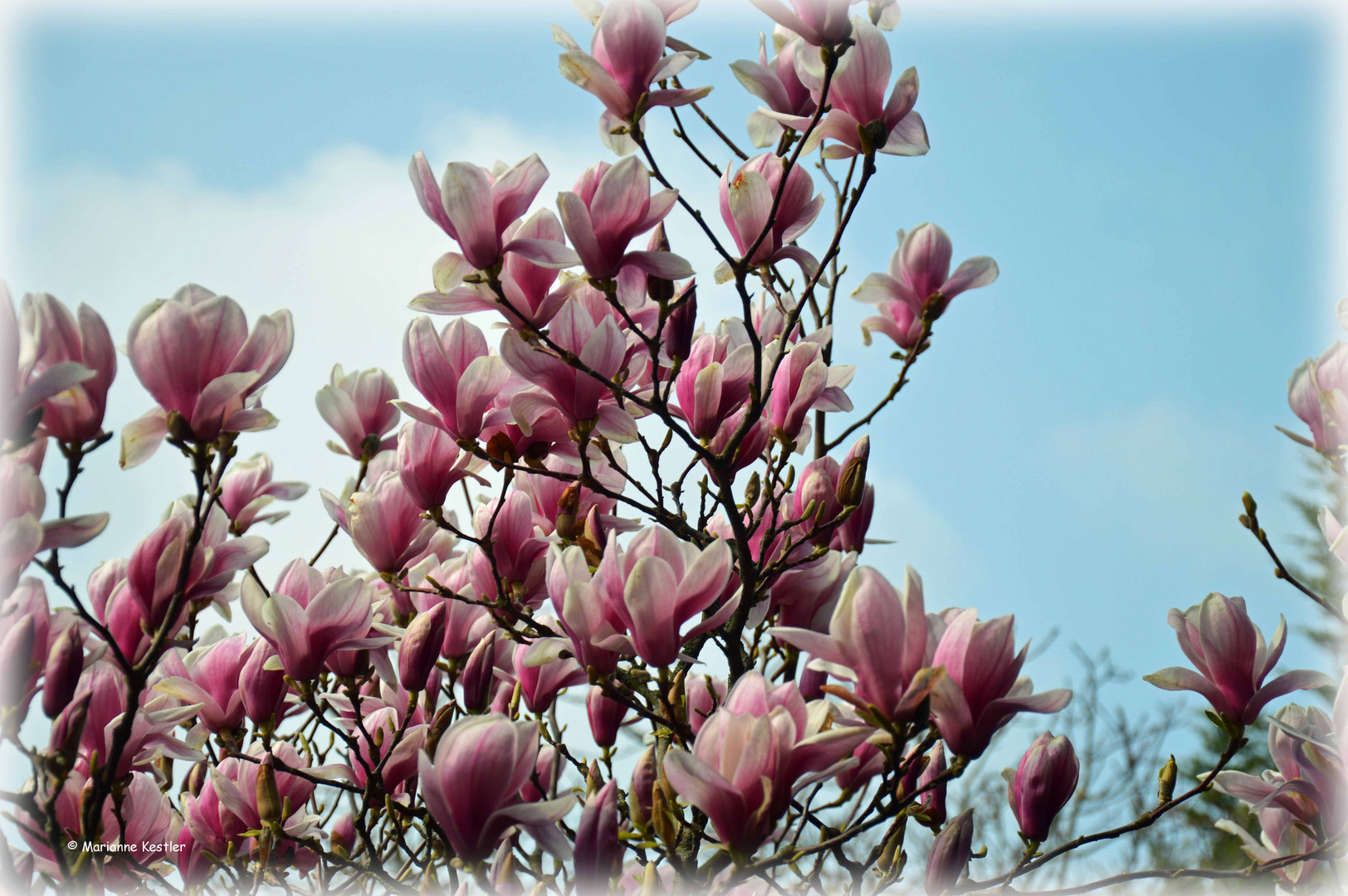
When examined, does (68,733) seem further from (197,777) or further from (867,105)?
(867,105)

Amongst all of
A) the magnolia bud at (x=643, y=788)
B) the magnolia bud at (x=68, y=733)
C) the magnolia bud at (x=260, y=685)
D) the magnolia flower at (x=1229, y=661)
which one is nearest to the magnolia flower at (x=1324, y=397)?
the magnolia flower at (x=1229, y=661)

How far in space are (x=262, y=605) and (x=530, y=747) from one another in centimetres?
52

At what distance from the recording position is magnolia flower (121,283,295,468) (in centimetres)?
99

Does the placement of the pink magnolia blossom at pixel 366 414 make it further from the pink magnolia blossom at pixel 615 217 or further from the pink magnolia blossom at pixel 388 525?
the pink magnolia blossom at pixel 615 217

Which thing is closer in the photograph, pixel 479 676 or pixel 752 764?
pixel 752 764

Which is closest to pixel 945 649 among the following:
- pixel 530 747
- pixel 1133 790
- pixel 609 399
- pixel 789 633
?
pixel 789 633

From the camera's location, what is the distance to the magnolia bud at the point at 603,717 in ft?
4.55

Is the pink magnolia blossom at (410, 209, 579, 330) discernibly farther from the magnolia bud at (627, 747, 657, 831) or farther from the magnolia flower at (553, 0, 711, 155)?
the magnolia bud at (627, 747, 657, 831)

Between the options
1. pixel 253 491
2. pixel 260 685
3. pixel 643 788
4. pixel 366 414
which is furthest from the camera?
pixel 253 491

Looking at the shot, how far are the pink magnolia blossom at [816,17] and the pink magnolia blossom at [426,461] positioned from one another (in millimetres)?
770

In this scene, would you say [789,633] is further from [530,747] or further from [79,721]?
[79,721]

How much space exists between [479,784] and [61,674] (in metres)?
0.49

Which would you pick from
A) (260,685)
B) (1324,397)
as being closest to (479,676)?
(260,685)

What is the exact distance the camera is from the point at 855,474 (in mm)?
1332
